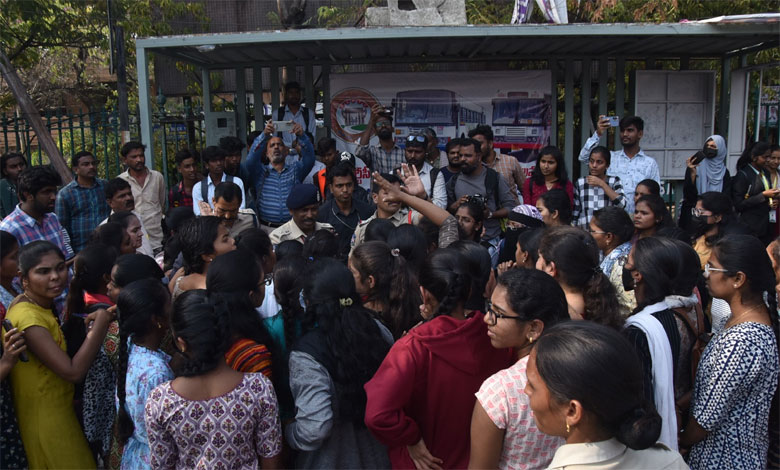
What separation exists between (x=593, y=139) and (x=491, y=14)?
14.3 feet

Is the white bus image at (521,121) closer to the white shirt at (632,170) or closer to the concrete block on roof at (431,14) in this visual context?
the white shirt at (632,170)

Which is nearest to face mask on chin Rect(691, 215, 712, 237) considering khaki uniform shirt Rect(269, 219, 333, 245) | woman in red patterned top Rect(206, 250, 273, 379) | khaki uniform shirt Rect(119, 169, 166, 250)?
khaki uniform shirt Rect(269, 219, 333, 245)

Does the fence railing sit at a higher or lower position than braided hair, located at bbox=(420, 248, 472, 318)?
higher

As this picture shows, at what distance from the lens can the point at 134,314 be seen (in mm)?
2697

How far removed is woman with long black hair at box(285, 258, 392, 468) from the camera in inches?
96.7

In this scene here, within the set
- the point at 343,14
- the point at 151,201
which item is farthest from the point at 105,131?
the point at 343,14

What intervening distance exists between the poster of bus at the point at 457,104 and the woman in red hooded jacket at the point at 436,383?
5.89 meters

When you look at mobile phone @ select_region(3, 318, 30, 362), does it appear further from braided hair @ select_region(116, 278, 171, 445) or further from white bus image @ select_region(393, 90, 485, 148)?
white bus image @ select_region(393, 90, 485, 148)

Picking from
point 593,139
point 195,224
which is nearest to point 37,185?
point 195,224

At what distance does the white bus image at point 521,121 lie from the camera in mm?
8211

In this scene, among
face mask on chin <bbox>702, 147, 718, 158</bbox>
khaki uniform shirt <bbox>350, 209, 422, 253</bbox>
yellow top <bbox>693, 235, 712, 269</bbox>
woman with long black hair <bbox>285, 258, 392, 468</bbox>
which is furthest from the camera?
face mask on chin <bbox>702, 147, 718, 158</bbox>

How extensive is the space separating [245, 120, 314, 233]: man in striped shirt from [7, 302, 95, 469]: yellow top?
3.08m

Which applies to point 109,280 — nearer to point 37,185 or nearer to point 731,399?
point 37,185

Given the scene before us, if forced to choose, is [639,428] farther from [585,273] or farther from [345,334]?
[585,273]
